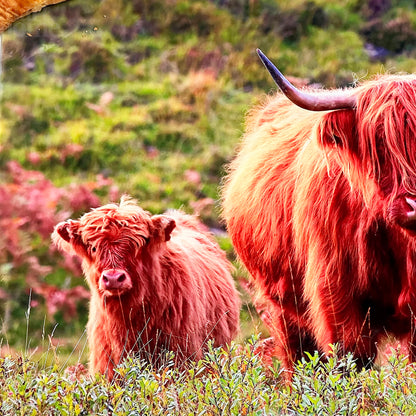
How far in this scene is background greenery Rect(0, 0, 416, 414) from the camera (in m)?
5.68

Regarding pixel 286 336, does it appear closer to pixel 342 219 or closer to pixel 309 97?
pixel 342 219

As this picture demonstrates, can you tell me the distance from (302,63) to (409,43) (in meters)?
0.76

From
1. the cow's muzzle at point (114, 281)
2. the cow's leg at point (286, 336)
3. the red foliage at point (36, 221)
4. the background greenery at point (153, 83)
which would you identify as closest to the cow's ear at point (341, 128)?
the cow's muzzle at point (114, 281)

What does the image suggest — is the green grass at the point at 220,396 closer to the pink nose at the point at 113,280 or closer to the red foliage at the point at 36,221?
the pink nose at the point at 113,280

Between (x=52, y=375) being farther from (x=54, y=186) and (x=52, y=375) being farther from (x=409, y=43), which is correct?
(x=409, y=43)

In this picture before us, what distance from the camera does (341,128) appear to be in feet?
12.9

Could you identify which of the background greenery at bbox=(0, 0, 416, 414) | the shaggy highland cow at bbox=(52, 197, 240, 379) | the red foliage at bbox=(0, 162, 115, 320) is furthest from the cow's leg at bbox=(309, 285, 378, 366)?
the red foliage at bbox=(0, 162, 115, 320)

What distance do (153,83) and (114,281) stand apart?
2.24 meters

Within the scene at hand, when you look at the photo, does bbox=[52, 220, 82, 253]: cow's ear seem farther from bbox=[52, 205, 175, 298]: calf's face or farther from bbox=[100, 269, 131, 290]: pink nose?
bbox=[100, 269, 131, 290]: pink nose

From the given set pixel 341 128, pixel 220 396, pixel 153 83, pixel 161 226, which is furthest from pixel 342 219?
pixel 153 83

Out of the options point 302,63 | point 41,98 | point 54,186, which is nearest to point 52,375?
point 54,186

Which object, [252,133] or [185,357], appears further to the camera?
[252,133]

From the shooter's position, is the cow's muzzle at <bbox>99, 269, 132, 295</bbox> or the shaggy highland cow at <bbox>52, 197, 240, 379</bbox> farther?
the shaggy highland cow at <bbox>52, 197, 240, 379</bbox>

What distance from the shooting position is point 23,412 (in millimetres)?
A: 2984
